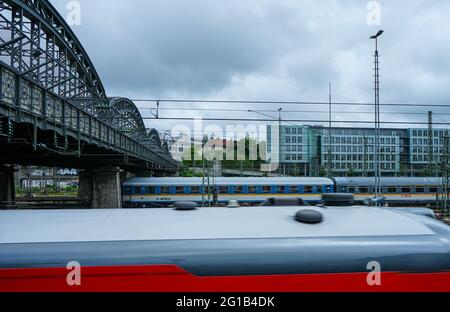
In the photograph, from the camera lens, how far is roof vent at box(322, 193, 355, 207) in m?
4.57

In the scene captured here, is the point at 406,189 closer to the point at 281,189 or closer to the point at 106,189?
the point at 281,189

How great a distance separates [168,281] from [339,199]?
119 inches

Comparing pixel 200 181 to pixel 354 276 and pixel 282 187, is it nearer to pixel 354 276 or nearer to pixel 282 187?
pixel 282 187

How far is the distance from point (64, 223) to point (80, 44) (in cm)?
4582

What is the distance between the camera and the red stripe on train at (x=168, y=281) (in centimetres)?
265

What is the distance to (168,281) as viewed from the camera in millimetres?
2697

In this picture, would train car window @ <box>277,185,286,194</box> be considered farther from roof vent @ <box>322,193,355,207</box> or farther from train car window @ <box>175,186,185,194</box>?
roof vent @ <box>322,193,355,207</box>

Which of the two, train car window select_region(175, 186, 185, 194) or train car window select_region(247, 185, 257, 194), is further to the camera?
train car window select_region(175, 186, 185, 194)

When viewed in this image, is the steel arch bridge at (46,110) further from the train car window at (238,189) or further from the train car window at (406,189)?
the train car window at (406,189)

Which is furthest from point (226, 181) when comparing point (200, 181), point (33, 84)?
point (33, 84)

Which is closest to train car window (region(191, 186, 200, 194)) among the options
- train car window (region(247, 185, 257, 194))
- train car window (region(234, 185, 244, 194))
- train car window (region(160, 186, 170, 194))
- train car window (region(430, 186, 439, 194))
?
train car window (region(160, 186, 170, 194))

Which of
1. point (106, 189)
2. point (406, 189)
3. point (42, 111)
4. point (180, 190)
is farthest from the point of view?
point (106, 189)

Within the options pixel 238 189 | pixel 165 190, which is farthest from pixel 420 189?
pixel 165 190

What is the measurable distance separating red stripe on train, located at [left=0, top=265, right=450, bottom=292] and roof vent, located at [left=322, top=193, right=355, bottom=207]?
1.85 meters
